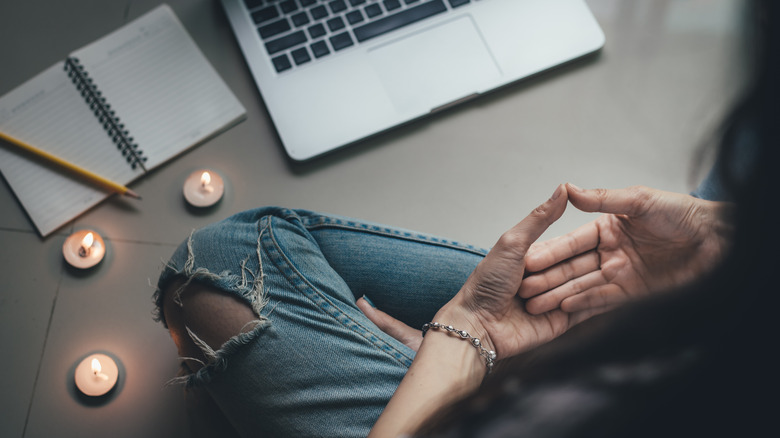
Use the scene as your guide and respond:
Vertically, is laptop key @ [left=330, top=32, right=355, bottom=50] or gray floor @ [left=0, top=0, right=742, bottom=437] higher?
laptop key @ [left=330, top=32, right=355, bottom=50]

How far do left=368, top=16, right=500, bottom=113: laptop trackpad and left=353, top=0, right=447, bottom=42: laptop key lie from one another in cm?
2

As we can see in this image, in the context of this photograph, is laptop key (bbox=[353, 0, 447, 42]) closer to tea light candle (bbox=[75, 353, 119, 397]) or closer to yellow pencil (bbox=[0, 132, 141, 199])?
yellow pencil (bbox=[0, 132, 141, 199])

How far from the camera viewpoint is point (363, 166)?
900 mm

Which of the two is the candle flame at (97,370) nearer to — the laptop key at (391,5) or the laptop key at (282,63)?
the laptop key at (282,63)

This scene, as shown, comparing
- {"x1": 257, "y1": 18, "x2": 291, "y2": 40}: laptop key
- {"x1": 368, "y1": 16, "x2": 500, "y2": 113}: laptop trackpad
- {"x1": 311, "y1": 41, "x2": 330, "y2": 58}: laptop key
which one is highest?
{"x1": 257, "y1": 18, "x2": 291, "y2": 40}: laptop key

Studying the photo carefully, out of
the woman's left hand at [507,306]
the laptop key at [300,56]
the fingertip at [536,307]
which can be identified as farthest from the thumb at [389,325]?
the laptop key at [300,56]

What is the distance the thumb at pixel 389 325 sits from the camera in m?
0.73

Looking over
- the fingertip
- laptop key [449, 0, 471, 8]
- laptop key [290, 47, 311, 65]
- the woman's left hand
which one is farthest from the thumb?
laptop key [449, 0, 471, 8]

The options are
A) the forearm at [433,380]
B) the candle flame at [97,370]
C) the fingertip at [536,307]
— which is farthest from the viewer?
the candle flame at [97,370]

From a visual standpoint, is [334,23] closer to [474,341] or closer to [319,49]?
[319,49]

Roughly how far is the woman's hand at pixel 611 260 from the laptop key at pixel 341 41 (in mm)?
445

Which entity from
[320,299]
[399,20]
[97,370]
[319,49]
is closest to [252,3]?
[319,49]

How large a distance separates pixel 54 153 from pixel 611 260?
0.88 metres

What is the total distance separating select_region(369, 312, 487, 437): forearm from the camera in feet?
1.91
